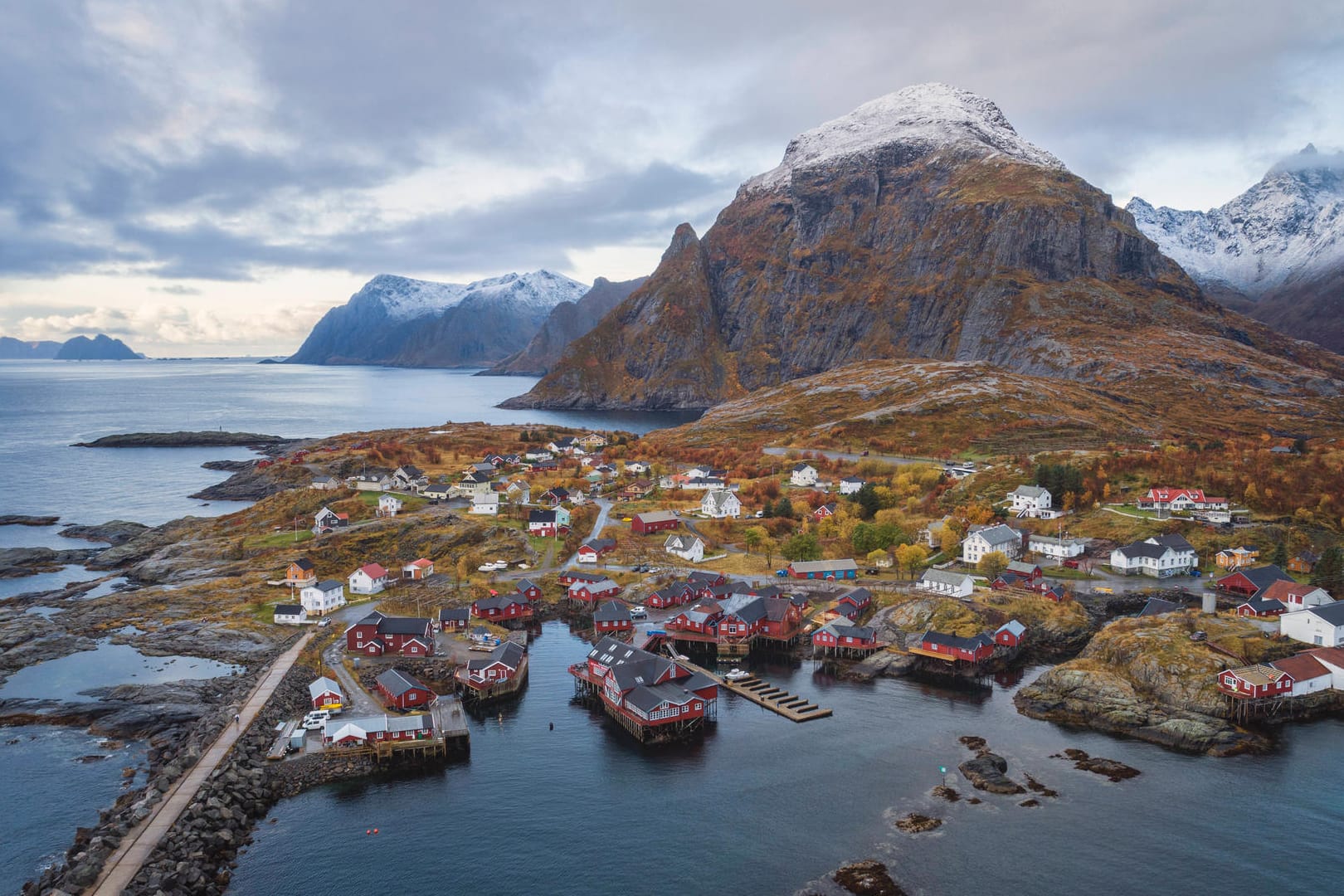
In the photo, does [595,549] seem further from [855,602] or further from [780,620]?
[855,602]

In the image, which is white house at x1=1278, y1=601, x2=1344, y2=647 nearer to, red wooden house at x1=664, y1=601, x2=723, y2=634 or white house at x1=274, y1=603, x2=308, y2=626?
red wooden house at x1=664, y1=601, x2=723, y2=634

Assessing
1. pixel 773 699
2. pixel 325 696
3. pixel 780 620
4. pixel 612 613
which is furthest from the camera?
pixel 612 613

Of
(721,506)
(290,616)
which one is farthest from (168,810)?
(721,506)

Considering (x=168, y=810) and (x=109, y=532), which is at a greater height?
(x=168, y=810)

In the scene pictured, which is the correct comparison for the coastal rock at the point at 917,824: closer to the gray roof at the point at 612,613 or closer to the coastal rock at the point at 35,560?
the gray roof at the point at 612,613

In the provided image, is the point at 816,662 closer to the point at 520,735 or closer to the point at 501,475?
the point at 520,735
